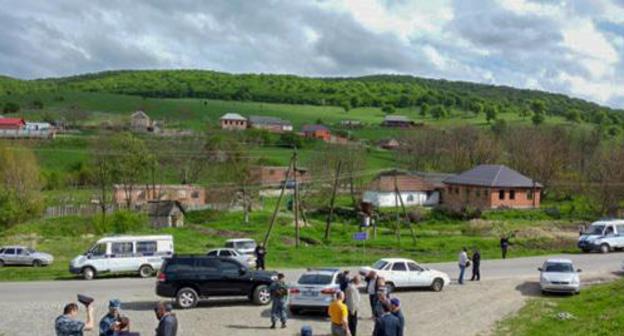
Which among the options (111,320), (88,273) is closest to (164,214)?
(88,273)

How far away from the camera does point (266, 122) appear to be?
166m

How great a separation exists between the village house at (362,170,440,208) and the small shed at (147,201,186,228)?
82.0 feet

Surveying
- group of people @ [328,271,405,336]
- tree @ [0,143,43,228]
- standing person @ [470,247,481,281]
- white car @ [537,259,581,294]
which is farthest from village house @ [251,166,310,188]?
group of people @ [328,271,405,336]

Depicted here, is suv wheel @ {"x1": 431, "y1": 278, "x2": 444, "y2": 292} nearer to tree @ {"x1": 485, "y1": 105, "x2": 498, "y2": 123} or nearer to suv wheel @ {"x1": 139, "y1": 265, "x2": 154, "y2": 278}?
suv wheel @ {"x1": 139, "y1": 265, "x2": 154, "y2": 278}

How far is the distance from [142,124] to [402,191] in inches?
2792

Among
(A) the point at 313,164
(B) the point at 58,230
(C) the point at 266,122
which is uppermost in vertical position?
(C) the point at 266,122

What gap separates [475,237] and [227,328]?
A: 3685cm

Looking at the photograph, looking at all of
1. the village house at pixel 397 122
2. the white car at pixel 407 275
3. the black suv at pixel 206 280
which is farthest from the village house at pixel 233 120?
the black suv at pixel 206 280

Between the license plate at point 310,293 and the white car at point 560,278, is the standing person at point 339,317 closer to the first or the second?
the license plate at point 310,293

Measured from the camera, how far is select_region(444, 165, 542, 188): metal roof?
251 feet

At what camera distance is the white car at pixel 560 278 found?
89.9 feet

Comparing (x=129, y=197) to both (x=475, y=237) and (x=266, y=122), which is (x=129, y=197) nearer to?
(x=475, y=237)

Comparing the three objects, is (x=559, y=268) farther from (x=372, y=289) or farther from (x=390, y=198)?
(x=390, y=198)

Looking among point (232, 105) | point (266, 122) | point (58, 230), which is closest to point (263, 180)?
point (58, 230)
